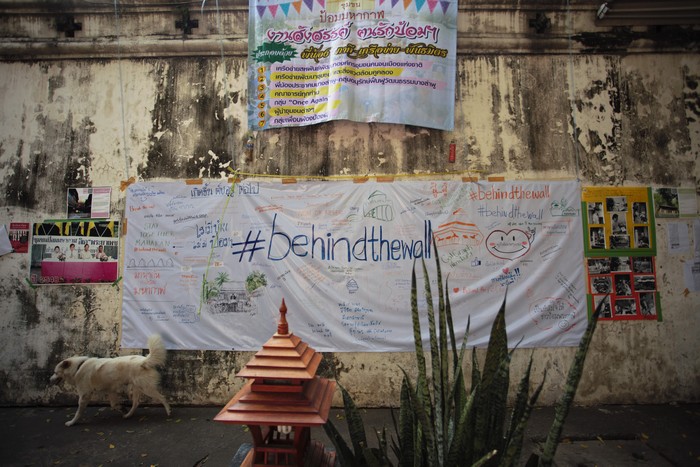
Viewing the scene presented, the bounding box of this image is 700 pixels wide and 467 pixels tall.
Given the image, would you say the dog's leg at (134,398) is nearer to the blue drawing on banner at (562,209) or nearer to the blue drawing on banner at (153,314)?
the blue drawing on banner at (153,314)

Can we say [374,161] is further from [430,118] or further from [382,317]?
[382,317]

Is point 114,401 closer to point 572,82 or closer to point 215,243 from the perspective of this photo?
point 215,243

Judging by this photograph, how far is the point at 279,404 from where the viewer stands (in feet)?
A: 5.97

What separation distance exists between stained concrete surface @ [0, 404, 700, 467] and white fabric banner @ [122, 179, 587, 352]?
752mm

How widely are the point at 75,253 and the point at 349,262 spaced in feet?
10.4

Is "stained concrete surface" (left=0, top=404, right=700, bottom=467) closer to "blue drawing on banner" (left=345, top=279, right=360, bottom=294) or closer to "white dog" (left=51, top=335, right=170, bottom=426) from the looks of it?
"white dog" (left=51, top=335, right=170, bottom=426)

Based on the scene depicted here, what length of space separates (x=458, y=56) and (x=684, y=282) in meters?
3.58

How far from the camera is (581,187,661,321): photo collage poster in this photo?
172 inches

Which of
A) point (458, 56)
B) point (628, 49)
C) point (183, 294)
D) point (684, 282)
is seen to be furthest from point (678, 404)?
point (183, 294)

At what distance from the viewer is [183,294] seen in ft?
14.6

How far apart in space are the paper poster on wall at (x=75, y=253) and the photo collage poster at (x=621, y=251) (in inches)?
212

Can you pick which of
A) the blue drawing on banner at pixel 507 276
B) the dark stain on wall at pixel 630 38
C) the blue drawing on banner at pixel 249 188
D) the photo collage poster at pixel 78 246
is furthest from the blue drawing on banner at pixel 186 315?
the dark stain on wall at pixel 630 38

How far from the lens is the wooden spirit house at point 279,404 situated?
1761 millimetres

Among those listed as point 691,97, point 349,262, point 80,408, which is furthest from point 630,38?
point 80,408
